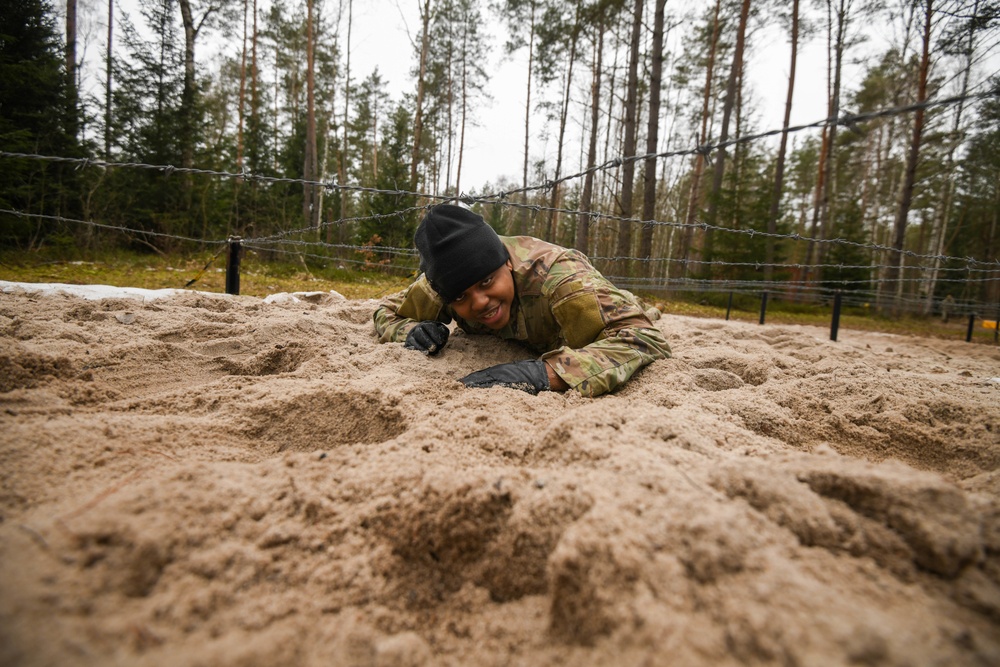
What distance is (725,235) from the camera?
12.2 metres

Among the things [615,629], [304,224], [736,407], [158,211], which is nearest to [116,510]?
[615,629]

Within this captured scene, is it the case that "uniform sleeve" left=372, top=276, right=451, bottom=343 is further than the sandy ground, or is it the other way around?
"uniform sleeve" left=372, top=276, right=451, bottom=343

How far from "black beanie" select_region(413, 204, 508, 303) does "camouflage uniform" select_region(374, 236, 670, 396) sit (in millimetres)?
244

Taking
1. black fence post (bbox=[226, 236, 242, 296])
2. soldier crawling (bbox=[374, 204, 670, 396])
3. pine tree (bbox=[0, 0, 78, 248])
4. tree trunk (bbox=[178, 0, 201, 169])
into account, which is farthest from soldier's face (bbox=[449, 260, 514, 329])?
tree trunk (bbox=[178, 0, 201, 169])

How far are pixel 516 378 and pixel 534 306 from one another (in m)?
0.69

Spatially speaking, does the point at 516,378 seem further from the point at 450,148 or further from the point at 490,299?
the point at 450,148

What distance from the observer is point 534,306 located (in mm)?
2400

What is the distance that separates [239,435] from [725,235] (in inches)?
519

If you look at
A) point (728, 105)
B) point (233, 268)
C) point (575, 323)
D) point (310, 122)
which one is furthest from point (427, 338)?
point (728, 105)

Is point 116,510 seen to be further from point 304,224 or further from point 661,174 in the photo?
point 661,174

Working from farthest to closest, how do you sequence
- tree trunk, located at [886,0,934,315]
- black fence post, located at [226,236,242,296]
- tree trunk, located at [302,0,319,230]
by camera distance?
tree trunk, located at [302,0,319,230], tree trunk, located at [886,0,934,315], black fence post, located at [226,236,242,296]

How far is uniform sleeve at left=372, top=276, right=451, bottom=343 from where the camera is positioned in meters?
2.81

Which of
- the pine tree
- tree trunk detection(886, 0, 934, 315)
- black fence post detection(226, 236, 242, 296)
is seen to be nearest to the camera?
black fence post detection(226, 236, 242, 296)

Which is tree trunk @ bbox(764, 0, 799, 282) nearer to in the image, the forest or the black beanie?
the forest
